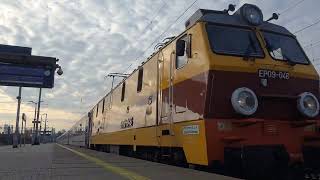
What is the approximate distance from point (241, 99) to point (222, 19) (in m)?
2.09

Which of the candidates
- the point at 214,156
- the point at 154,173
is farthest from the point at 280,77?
the point at 154,173

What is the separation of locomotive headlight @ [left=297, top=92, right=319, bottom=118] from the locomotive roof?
1936 mm

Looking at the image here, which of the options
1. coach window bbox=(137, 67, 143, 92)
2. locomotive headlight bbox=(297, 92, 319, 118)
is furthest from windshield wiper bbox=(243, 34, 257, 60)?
coach window bbox=(137, 67, 143, 92)

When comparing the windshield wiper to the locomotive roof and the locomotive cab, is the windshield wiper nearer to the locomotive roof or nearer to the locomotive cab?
A: the locomotive cab

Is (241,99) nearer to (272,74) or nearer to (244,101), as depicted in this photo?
(244,101)

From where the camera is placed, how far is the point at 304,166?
8.75 m

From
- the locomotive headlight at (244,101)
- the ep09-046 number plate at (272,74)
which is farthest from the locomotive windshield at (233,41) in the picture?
the locomotive headlight at (244,101)

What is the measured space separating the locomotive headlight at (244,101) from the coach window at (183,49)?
1566mm

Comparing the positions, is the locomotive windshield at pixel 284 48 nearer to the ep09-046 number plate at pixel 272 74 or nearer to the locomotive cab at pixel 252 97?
the locomotive cab at pixel 252 97

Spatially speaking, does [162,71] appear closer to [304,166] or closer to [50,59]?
[304,166]

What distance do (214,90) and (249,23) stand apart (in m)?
2.14

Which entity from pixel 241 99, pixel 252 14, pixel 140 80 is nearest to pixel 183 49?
pixel 252 14

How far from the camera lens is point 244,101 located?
845 cm

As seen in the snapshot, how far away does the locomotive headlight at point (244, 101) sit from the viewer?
27.5 ft
